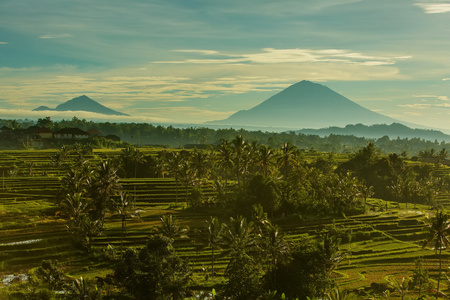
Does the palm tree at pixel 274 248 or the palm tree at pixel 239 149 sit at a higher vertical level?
the palm tree at pixel 239 149

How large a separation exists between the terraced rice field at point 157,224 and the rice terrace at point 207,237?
0.69ft

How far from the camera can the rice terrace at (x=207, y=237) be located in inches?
1449

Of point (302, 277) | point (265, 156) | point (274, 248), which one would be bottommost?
point (302, 277)

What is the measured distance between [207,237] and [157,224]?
746 inches

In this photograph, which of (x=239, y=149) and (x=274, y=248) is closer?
(x=274, y=248)

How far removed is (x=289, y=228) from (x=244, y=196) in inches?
367

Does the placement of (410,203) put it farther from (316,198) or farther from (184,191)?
(184,191)

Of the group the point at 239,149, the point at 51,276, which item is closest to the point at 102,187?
the point at 51,276

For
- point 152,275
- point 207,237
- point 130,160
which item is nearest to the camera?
point 152,275

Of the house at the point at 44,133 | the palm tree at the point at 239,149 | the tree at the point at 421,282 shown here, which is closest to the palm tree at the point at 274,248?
the tree at the point at 421,282

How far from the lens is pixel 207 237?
4634 centimetres

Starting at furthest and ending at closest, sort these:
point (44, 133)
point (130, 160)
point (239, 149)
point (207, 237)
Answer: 1. point (44, 133)
2. point (130, 160)
3. point (239, 149)
4. point (207, 237)

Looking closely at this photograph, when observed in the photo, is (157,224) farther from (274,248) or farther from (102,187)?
(274,248)

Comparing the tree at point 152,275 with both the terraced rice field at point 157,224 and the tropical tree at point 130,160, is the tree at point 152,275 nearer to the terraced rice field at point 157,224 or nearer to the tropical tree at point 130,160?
the terraced rice field at point 157,224
